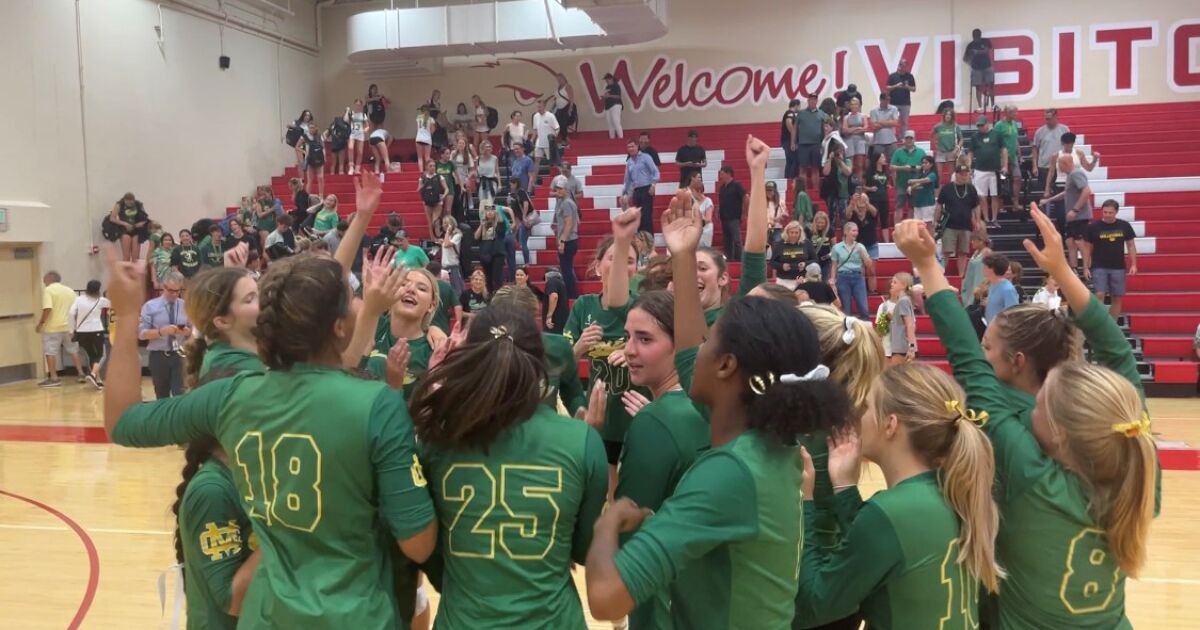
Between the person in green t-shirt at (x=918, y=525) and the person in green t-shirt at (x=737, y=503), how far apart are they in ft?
0.62

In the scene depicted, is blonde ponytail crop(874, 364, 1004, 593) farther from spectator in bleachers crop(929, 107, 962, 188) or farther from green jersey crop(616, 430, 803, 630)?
spectator in bleachers crop(929, 107, 962, 188)

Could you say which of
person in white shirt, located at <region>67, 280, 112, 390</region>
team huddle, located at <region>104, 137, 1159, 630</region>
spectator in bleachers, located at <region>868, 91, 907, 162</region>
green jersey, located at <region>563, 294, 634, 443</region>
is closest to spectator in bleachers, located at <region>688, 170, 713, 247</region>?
spectator in bleachers, located at <region>868, 91, 907, 162</region>

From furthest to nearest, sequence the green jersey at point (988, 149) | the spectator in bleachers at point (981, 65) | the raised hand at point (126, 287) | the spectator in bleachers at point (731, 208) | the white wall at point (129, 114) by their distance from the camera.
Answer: the spectator in bleachers at point (981, 65)
the white wall at point (129, 114)
the spectator in bleachers at point (731, 208)
the green jersey at point (988, 149)
the raised hand at point (126, 287)

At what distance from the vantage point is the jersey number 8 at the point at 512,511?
6.29 ft

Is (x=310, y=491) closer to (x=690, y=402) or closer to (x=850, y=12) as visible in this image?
(x=690, y=402)

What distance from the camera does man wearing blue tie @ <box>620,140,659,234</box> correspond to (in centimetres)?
1525

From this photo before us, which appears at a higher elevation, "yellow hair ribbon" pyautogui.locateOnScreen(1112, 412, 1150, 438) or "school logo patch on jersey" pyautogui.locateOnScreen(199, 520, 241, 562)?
"yellow hair ribbon" pyautogui.locateOnScreen(1112, 412, 1150, 438)

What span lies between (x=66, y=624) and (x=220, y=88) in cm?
1719

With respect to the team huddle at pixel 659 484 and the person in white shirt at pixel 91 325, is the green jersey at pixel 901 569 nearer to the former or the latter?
the team huddle at pixel 659 484

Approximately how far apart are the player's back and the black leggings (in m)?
13.0

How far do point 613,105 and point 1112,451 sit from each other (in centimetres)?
1852

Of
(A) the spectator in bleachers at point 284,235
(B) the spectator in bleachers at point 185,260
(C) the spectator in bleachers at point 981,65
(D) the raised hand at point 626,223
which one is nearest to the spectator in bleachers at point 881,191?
(C) the spectator in bleachers at point 981,65

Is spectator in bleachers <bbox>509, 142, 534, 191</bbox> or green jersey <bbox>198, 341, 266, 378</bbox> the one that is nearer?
green jersey <bbox>198, 341, 266, 378</bbox>

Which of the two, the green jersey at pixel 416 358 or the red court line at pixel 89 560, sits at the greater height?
the green jersey at pixel 416 358
